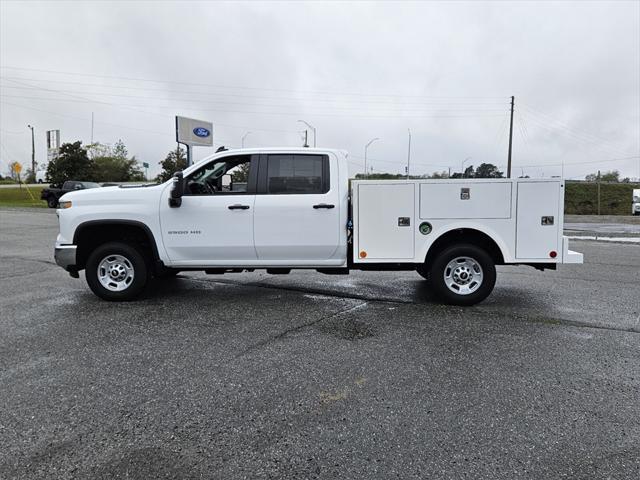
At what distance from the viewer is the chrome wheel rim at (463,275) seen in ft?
21.0

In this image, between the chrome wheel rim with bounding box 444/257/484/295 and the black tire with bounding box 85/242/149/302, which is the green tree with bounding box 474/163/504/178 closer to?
the chrome wheel rim with bounding box 444/257/484/295

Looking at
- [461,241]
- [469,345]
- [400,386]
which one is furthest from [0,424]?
[461,241]

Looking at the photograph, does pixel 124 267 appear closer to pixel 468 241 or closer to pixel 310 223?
pixel 310 223

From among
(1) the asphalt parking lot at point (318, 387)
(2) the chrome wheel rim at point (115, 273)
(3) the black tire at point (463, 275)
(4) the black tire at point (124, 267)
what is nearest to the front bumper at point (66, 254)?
(4) the black tire at point (124, 267)

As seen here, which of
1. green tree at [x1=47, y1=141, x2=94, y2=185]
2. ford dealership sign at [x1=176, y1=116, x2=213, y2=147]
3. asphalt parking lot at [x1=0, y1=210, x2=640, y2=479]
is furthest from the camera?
green tree at [x1=47, y1=141, x2=94, y2=185]

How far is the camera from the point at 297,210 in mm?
6367

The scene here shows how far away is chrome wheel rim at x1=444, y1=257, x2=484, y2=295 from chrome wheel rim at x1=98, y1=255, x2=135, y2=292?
4.25 meters

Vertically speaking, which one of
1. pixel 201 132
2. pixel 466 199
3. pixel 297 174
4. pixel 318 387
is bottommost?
pixel 318 387

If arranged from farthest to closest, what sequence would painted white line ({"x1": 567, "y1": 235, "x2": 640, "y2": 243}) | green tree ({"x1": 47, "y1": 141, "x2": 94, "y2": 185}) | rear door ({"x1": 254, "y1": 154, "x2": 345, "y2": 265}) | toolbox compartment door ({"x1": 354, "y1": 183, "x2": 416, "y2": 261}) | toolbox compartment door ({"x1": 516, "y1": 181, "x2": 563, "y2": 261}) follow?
green tree ({"x1": 47, "y1": 141, "x2": 94, "y2": 185}) → painted white line ({"x1": 567, "y1": 235, "x2": 640, "y2": 243}) → rear door ({"x1": 254, "y1": 154, "x2": 345, "y2": 265}) → toolbox compartment door ({"x1": 354, "y1": 183, "x2": 416, "y2": 261}) → toolbox compartment door ({"x1": 516, "y1": 181, "x2": 563, "y2": 261})

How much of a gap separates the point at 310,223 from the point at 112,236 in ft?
9.18

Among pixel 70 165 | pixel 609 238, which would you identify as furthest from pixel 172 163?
pixel 609 238

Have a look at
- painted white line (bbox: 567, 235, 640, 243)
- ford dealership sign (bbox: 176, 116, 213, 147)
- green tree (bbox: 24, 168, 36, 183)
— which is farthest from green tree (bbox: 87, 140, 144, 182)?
painted white line (bbox: 567, 235, 640, 243)

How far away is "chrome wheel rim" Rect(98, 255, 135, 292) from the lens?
6.65 metres

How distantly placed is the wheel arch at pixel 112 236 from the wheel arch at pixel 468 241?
146 inches
